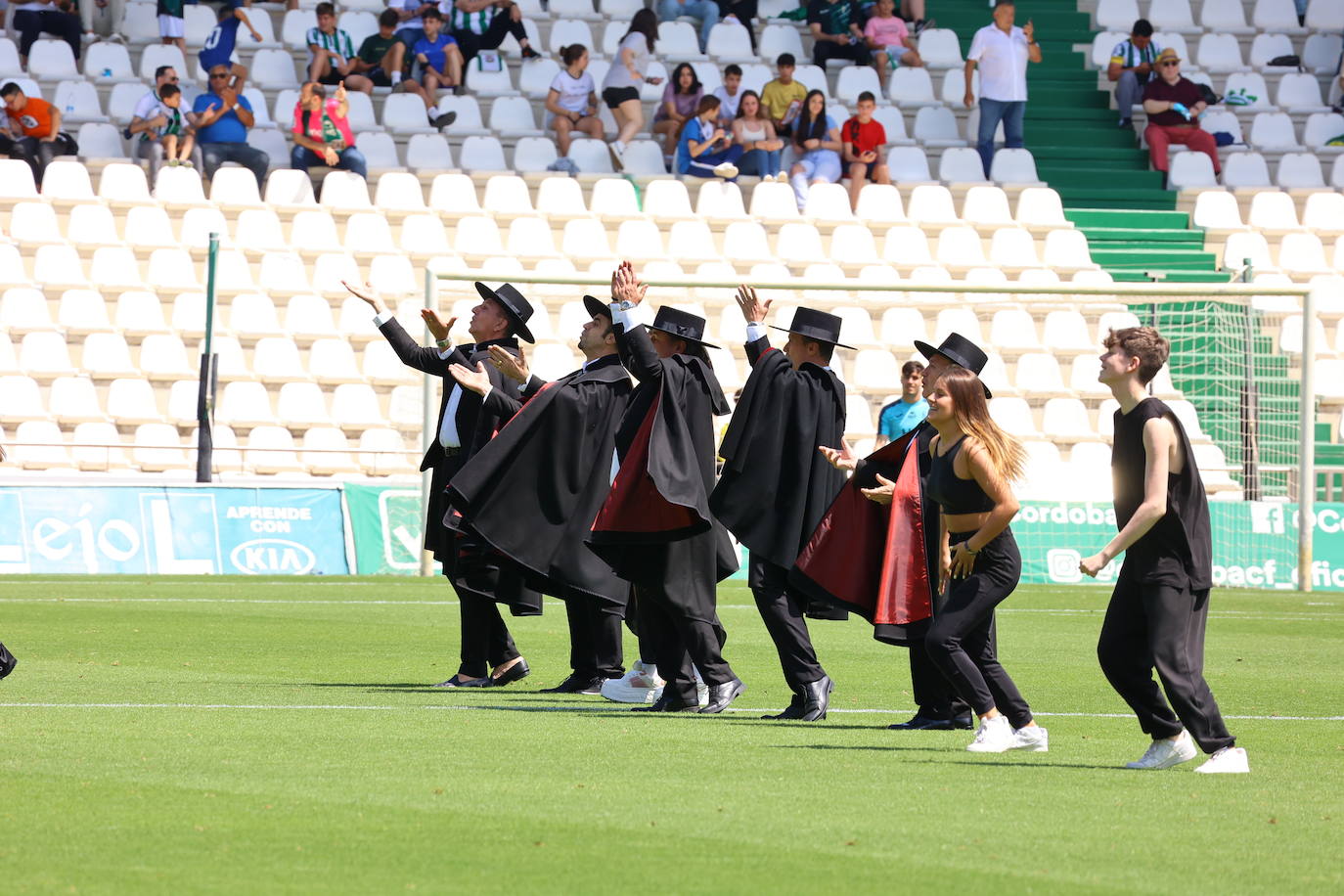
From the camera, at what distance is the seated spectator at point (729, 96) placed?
986 inches

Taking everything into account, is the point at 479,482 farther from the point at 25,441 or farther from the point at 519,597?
the point at 25,441

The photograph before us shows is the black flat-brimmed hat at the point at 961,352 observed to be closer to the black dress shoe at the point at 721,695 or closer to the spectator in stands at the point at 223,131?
the black dress shoe at the point at 721,695

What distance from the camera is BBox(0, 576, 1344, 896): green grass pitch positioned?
5.50m

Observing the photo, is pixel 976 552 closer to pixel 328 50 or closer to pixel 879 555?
pixel 879 555

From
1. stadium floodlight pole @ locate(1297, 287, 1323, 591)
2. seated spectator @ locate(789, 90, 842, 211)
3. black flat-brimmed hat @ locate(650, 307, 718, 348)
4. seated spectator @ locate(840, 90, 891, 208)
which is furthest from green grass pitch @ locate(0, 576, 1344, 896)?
seated spectator @ locate(840, 90, 891, 208)

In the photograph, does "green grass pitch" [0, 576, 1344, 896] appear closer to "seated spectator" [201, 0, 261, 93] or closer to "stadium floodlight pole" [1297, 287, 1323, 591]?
"stadium floodlight pole" [1297, 287, 1323, 591]

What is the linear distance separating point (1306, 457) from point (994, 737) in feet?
41.5

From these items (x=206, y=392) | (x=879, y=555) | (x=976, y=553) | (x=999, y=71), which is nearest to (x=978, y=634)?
(x=976, y=553)

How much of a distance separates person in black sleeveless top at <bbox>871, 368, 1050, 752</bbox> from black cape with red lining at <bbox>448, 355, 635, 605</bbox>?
2393 mm

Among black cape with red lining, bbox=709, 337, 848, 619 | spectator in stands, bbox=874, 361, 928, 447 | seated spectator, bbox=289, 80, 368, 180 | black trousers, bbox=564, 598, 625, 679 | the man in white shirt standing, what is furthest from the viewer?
the man in white shirt standing

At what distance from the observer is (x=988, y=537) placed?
8.13 meters

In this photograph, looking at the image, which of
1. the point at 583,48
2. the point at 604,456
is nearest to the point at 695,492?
the point at 604,456

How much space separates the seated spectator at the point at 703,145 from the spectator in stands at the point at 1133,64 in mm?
6531

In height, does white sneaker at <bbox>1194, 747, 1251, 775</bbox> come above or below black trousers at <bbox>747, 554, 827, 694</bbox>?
below
